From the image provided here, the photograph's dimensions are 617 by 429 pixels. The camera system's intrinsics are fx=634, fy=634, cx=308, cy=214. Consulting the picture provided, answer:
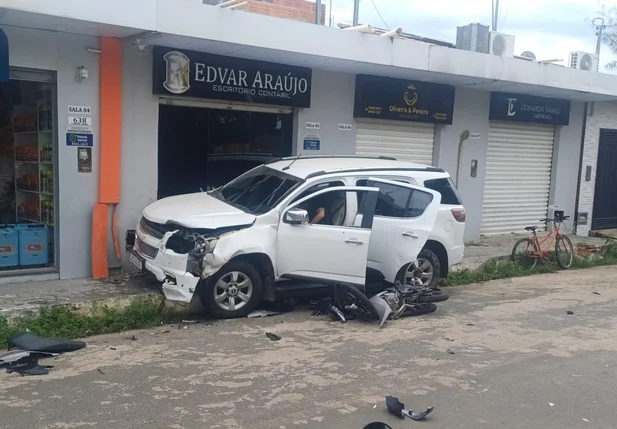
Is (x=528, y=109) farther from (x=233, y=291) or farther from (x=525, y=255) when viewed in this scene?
(x=233, y=291)

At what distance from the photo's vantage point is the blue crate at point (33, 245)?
30.2 ft

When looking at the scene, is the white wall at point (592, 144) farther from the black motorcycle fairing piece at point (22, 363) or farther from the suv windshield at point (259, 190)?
the black motorcycle fairing piece at point (22, 363)

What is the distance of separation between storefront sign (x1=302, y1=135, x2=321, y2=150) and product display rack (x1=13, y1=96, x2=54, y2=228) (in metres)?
4.54

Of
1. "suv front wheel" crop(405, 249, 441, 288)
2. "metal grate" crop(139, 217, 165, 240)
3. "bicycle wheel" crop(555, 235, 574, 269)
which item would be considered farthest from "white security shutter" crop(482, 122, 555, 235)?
"metal grate" crop(139, 217, 165, 240)

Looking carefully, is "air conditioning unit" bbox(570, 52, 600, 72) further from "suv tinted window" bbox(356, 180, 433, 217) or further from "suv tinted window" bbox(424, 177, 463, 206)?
"suv tinted window" bbox(356, 180, 433, 217)

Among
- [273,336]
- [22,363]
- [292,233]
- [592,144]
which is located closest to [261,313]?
[273,336]

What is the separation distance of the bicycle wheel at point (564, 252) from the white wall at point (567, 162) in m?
3.50

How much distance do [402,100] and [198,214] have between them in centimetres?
652

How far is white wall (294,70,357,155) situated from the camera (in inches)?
469

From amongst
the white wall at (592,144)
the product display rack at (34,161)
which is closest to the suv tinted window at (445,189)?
the product display rack at (34,161)

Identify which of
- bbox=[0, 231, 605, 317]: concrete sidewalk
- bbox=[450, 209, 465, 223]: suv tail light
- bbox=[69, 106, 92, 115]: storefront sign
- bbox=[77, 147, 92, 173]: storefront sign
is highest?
bbox=[69, 106, 92, 115]: storefront sign

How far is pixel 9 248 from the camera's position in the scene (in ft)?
29.9

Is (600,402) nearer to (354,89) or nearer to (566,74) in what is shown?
(354,89)

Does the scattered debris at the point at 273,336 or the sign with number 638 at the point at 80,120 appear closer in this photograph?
the scattered debris at the point at 273,336
